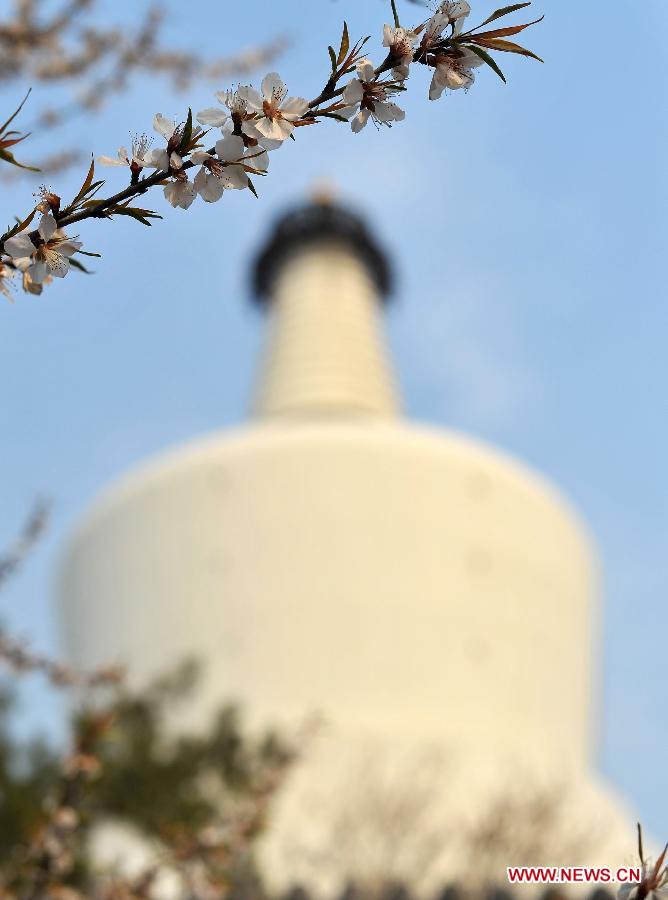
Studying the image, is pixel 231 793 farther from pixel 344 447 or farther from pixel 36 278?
pixel 36 278

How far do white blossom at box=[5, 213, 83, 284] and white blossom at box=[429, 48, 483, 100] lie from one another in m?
0.45

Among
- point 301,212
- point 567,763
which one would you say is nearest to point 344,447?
point 567,763

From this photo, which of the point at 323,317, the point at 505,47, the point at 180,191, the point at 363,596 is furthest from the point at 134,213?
the point at 323,317

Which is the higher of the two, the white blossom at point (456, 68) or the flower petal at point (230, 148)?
the white blossom at point (456, 68)

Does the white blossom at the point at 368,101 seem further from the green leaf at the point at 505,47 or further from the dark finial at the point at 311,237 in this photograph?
the dark finial at the point at 311,237

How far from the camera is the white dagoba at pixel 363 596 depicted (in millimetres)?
12945

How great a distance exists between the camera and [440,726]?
13.0 meters

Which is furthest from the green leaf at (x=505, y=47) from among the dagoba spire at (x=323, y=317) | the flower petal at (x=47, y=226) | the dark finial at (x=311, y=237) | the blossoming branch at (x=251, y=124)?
Result: the dark finial at (x=311, y=237)

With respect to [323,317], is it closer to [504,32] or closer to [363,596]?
[363,596]

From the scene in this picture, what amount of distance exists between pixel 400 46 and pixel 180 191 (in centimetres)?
29

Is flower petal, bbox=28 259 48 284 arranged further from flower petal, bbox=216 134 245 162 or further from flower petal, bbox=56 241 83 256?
flower petal, bbox=216 134 245 162

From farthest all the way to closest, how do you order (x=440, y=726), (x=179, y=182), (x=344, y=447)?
(x=344, y=447) < (x=440, y=726) < (x=179, y=182)

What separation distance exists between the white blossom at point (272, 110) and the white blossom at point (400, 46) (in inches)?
4.6

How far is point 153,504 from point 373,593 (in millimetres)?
2952
